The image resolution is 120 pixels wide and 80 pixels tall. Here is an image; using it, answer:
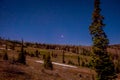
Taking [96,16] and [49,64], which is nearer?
[96,16]

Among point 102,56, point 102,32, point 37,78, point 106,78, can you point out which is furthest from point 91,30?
point 37,78

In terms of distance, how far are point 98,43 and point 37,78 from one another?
432 inches

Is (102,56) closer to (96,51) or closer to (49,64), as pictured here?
(96,51)

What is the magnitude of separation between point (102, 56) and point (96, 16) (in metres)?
6.46

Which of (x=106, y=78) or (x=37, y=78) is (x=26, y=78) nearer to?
(x=37, y=78)

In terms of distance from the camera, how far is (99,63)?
114 ft

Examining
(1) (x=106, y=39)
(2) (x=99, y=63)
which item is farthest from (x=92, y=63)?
(1) (x=106, y=39)

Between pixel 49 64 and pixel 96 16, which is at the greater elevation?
pixel 96 16

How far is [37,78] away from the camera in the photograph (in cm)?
3669

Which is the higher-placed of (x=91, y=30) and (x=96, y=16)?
(x=96, y=16)

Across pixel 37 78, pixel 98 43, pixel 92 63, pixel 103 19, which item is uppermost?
pixel 103 19

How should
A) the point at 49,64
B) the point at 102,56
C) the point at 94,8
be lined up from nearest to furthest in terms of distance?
the point at 102,56, the point at 94,8, the point at 49,64

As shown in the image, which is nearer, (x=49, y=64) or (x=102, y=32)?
(x=102, y=32)

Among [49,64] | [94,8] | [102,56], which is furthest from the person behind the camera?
[49,64]
